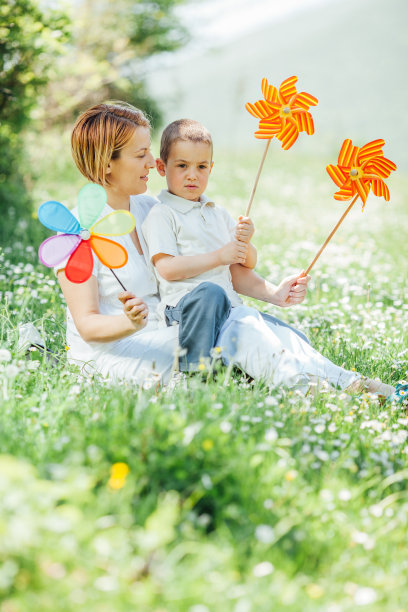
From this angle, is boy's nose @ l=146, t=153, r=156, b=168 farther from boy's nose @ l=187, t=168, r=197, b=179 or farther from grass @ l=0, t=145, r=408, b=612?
→ grass @ l=0, t=145, r=408, b=612

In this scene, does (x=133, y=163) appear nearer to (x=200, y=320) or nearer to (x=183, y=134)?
(x=183, y=134)

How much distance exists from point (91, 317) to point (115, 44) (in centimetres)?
1003

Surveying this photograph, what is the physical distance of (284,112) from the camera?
9.37 ft

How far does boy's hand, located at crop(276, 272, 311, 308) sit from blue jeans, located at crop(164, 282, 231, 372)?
51 cm

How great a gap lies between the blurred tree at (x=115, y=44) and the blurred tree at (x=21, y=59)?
3.57 m

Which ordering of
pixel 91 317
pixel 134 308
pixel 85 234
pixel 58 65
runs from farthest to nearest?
pixel 58 65, pixel 91 317, pixel 85 234, pixel 134 308

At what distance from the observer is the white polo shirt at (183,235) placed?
9.49ft

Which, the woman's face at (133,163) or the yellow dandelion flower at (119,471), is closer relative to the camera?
the yellow dandelion flower at (119,471)

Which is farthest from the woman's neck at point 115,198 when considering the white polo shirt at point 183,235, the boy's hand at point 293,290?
the boy's hand at point 293,290

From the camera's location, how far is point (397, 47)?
5128 cm

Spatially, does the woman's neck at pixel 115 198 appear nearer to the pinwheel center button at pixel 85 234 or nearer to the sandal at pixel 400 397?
the pinwheel center button at pixel 85 234

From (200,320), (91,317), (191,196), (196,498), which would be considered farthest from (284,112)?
(196,498)

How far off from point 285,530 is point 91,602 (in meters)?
0.57

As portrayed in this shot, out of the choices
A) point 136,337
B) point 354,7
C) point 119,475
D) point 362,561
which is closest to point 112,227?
point 136,337
